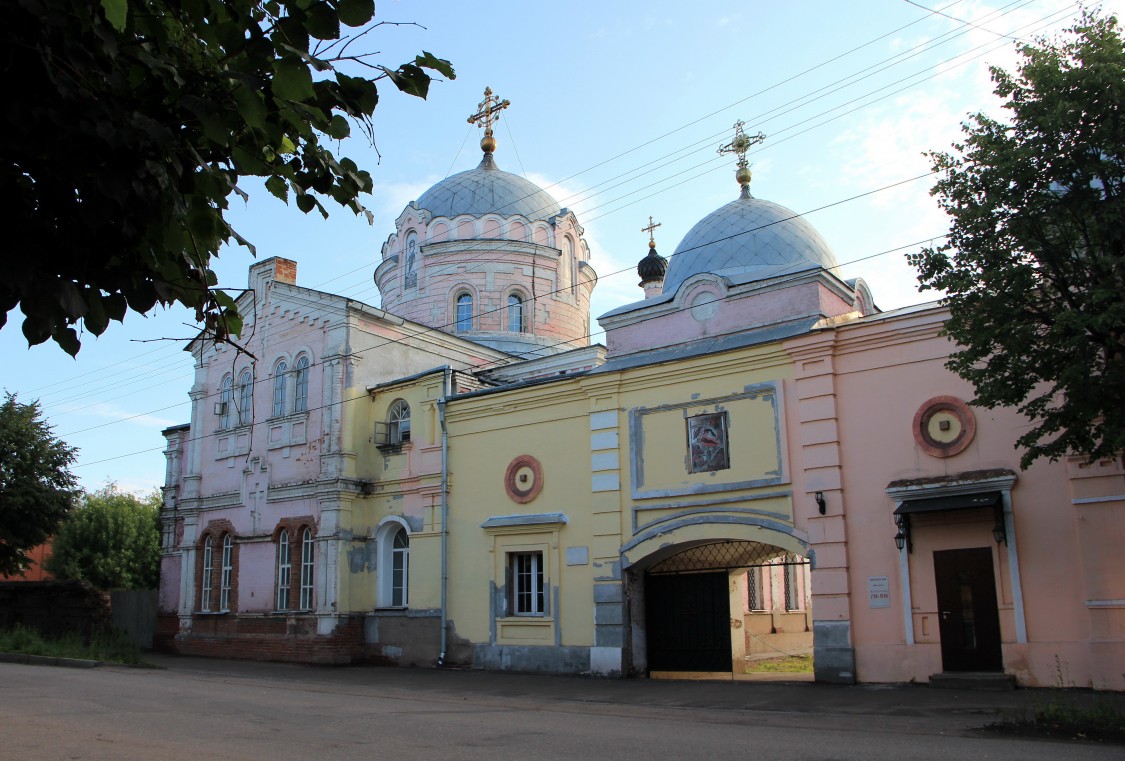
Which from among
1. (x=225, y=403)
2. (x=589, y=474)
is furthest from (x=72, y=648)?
(x=589, y=474)

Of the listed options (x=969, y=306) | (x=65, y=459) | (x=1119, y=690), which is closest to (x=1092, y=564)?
(x=1119, y=690)

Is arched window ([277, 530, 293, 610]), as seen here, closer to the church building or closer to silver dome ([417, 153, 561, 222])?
the church building

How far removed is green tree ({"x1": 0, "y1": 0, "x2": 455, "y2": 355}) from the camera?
12.6 ft

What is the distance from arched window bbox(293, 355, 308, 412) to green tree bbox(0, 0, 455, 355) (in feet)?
67.9

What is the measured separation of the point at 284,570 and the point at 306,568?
949 mm

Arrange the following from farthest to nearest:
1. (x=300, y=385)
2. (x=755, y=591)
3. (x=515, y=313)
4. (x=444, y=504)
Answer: (x=515, y=313)
(x=755, y=591)
(x=300, y=385)
(x=444, y=504)

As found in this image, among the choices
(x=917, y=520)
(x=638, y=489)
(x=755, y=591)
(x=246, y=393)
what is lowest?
(x=755, y=591)

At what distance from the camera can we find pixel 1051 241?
36.8ft

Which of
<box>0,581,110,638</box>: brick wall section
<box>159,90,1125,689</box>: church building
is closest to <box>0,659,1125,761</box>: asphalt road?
<box>159,90,1125,689</box>: church building

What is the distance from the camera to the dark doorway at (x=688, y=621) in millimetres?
18172

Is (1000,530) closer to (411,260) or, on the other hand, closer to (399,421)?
(399,421)

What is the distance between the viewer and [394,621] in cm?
2222

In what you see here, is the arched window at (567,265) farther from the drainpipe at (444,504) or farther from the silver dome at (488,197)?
the drainpipe at (444,504)

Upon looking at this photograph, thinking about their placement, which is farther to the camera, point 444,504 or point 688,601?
point 444,504
